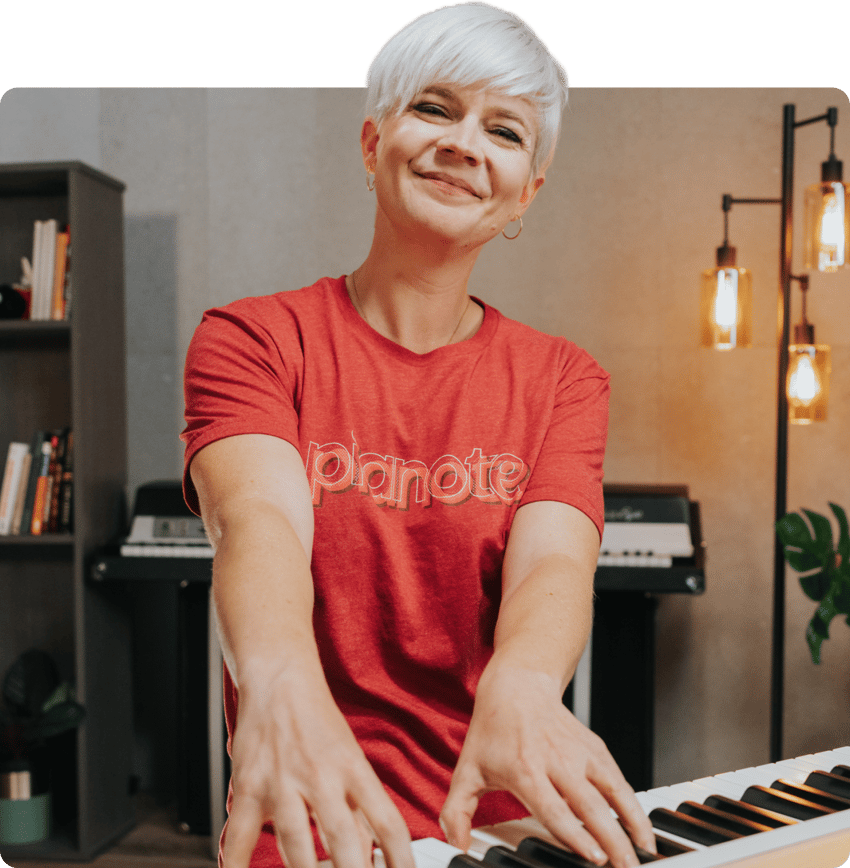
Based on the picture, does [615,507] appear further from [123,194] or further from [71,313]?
[123,194]

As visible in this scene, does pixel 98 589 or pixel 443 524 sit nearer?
pixel 443 524

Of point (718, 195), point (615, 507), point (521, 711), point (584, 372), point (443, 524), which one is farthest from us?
point (718, 195)

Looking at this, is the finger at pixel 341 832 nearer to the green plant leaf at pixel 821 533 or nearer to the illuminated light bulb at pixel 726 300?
the green plant leaf at pixel 821 533

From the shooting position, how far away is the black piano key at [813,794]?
624 mm

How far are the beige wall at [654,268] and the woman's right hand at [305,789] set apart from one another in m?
2.83

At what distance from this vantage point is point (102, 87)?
3324mm

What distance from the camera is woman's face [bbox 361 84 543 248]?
0.88m

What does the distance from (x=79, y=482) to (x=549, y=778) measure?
8.21ft

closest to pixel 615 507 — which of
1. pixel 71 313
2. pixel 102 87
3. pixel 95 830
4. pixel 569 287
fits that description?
pixel 569 287

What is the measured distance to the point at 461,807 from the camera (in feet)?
1.87

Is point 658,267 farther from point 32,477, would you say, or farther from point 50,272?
point 32,477

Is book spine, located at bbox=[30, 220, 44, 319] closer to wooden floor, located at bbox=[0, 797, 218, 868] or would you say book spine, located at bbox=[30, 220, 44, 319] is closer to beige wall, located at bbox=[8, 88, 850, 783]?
beige wall, located at bbox=[8, 88, 850, 783]

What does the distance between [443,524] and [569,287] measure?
8.08 ft

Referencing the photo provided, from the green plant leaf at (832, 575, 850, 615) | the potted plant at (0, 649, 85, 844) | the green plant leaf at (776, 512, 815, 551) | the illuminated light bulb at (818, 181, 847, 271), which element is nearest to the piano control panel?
the green plant leaf at (776, 512, 815, 551)
